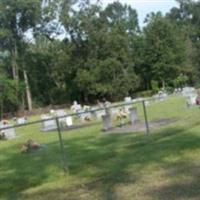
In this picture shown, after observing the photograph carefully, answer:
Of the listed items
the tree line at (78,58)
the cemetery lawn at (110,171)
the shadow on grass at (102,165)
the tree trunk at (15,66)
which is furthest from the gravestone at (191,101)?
the tree trunk at (15,66)

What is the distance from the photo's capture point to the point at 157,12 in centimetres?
10288

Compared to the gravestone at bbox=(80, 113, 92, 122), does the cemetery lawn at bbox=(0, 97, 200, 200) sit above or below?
below

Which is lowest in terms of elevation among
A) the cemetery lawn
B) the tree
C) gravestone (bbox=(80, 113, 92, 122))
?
the cemetery lawn

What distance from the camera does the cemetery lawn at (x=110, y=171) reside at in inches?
374

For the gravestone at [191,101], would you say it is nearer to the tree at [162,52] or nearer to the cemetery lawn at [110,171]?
the cemetery lawn at [110,171]

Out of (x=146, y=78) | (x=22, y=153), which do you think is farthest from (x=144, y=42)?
(x=22, y=153)

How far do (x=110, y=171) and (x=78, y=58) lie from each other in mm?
67476

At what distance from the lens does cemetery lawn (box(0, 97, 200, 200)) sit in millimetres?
9508

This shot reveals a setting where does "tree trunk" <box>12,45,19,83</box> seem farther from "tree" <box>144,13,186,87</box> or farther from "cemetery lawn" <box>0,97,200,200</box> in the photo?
"cemetery lawn" <box>0,97,200,200</box>

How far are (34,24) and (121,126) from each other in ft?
187

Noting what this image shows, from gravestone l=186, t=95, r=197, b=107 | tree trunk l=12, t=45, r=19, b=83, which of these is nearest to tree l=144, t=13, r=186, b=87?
tree trunk l=12, t=45, r=19, b=83

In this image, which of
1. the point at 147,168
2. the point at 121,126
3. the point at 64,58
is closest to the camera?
the point at 147,168

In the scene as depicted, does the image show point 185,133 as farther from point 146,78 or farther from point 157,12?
point 157,12

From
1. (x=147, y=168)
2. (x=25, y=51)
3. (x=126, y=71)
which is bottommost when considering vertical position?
(x=147, y=168)
